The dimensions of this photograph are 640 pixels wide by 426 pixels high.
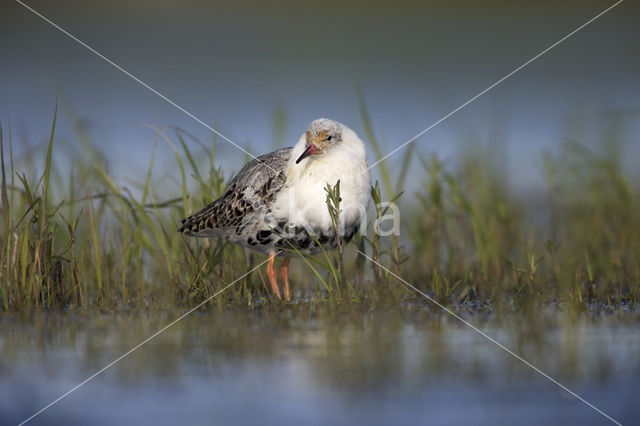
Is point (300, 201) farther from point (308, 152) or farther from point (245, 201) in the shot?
point (245, 201)

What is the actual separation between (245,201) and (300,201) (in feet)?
2.41

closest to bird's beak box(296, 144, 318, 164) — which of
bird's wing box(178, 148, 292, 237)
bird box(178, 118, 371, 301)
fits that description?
bird box(178, 118, 371, 301)

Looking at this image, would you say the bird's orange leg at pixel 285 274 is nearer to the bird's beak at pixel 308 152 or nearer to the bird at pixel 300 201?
the bird at pixel 300 201

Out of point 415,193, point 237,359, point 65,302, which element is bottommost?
point 237,359

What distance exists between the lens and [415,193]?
8562 mm

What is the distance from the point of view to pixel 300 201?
771 cm

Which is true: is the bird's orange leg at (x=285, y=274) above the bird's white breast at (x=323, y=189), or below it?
below

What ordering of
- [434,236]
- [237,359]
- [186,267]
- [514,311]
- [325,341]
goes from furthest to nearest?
[434,236]
[186,267]
[514,311]
[325,341]
[237,359]

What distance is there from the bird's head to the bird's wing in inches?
19.2

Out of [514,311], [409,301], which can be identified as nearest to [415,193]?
[409,301]

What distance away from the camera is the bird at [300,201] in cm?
767

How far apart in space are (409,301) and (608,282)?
2.20m

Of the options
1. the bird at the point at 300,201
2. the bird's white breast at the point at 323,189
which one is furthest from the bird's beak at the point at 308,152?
the bird's white breast at the point at 323,189

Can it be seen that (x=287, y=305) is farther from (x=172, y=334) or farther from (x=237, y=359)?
(x=237, y=359)
